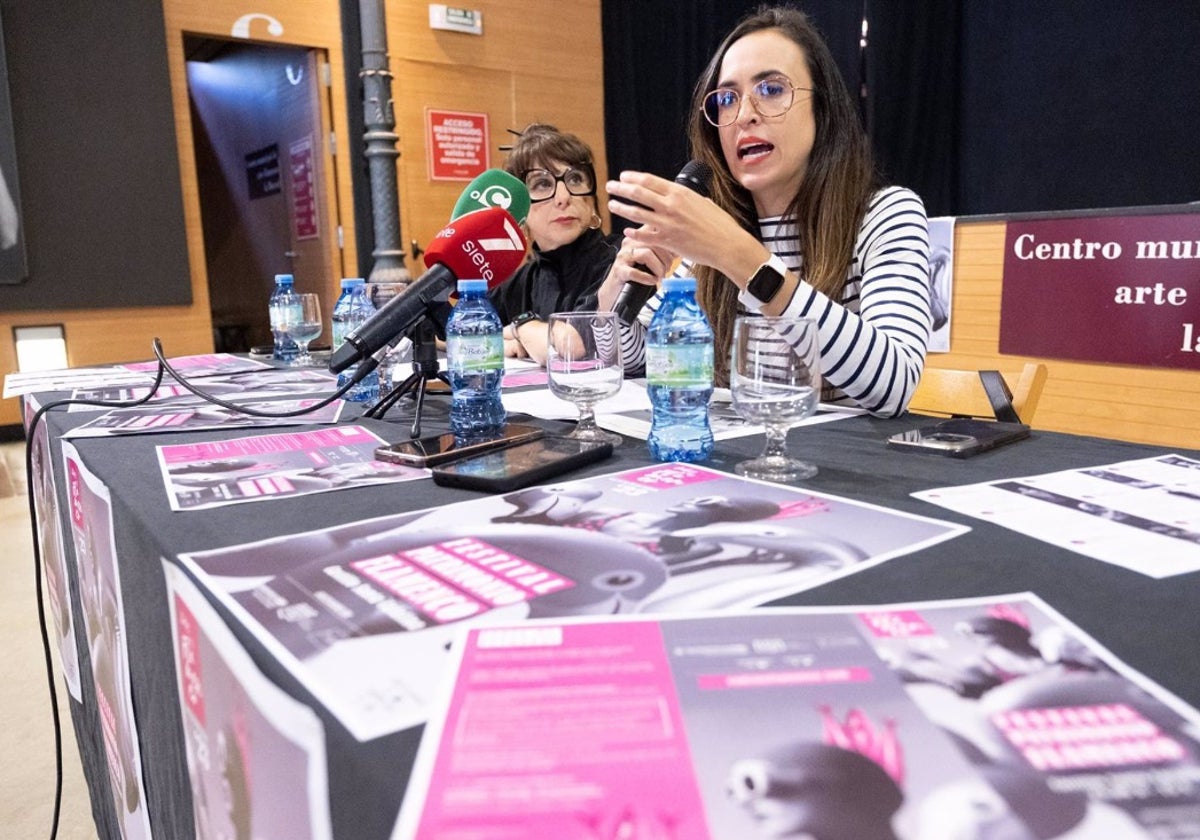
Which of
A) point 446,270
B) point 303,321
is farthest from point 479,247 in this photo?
point 303,321

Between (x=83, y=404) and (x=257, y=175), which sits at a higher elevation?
(x=257, y=175)

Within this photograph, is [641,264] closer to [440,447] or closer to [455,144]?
[440,447]

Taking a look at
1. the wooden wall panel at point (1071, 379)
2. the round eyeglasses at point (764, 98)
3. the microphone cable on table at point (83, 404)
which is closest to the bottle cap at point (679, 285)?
the microphone cable on table at point (83, 404)

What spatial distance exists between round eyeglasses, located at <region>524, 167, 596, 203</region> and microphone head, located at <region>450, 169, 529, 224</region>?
794mm

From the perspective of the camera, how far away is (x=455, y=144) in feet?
14.9

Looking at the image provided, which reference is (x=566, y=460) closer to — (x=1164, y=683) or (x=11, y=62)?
(x=1164, y=683)

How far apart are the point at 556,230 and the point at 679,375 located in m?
1.49

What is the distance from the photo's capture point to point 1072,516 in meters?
0.65

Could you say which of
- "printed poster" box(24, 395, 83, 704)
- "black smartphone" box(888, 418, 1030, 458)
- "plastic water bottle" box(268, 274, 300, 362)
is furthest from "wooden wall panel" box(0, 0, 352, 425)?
"black smartphone" box(888, 418, 1030, 458)

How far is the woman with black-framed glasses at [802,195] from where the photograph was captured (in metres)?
1.22

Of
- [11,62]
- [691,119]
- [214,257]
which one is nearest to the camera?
[691,119]

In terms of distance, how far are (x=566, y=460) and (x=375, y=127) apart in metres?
3.71

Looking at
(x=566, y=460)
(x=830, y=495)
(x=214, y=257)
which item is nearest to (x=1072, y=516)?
(x=830, y=495)

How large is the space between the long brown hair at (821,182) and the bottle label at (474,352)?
536 millimetres
